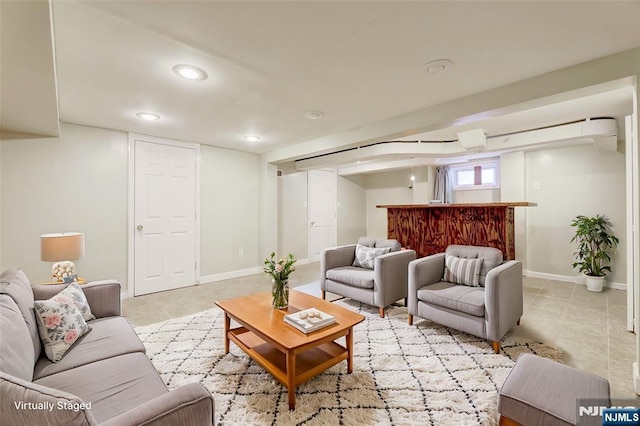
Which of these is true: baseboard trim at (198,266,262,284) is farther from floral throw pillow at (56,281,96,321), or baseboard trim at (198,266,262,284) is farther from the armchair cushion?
the armchair cushion

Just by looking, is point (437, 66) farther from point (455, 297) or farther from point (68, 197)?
point (68, 197)

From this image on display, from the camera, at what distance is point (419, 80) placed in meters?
2.46

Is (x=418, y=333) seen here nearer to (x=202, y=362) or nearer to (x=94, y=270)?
(x=202, y=362)

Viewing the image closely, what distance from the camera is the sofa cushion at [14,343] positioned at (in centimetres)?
114

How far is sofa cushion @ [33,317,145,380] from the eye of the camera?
1.52 metres

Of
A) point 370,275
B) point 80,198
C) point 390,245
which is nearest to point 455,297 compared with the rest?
point 370,275

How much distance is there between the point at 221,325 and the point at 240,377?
39.9 inches

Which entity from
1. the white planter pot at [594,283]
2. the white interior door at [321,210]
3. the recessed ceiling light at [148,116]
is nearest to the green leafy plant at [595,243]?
the white planter pot at [594,283]

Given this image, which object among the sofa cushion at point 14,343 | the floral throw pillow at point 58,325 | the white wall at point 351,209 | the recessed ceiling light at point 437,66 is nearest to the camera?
the sofa cushion at point 14,343

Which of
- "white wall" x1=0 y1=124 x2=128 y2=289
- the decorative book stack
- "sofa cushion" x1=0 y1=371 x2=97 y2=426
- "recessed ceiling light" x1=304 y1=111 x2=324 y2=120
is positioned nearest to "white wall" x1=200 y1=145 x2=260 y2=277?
"white wall" x1=0 y1=124 x2=128 y2=289

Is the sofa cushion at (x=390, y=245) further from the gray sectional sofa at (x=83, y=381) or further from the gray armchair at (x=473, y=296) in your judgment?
the gray sectional sofa at (x=83, y=381)

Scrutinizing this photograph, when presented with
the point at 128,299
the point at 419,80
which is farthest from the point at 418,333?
the point at 128,299

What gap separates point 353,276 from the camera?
3406mm

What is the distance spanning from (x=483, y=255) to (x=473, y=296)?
2.01ft
